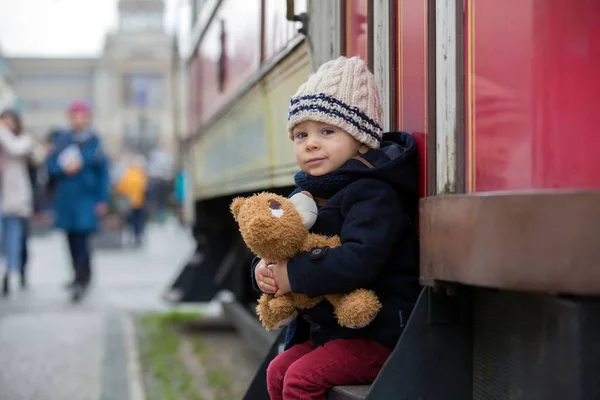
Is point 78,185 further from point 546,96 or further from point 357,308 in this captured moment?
point 546,96

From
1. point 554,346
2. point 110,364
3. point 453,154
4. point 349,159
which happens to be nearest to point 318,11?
point 349,159

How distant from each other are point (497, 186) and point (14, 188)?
8472mm

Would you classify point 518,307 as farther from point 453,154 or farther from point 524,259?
point 453,154

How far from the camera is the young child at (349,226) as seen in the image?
116 inches

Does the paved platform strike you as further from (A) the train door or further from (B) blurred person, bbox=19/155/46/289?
(A) the train door

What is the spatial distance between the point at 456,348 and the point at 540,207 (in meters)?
0.68

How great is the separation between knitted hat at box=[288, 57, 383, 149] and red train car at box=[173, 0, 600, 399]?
153mm

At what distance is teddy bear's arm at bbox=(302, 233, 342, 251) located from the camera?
9.91ft

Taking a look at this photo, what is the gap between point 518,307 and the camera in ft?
8.70

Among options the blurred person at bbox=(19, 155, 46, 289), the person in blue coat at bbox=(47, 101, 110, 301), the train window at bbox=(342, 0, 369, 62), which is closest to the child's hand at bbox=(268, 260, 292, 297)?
the train window at bbox=(342, 0, 369, 62)

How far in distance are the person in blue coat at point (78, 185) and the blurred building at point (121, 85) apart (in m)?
53.4

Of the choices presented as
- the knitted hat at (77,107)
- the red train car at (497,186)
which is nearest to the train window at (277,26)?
the red train car at (497,186)

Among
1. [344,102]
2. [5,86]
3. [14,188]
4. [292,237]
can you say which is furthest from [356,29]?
[5,86]

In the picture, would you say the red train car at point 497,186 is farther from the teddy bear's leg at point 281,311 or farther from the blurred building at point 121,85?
the blurred building at point 121,85
